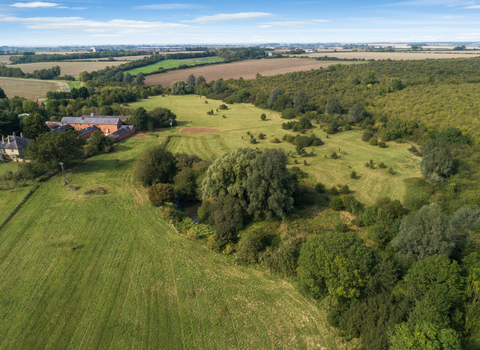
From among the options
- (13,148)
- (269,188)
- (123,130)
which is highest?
(13,148)

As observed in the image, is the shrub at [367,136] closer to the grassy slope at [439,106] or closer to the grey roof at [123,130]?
the grassy slope at [439,106]

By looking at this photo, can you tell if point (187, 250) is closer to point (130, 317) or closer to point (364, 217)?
point (130, 317)

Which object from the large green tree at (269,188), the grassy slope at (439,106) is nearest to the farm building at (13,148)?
the large green tree at (269,188)

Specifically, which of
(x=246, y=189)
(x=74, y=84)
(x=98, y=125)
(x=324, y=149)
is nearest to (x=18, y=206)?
(x=246, y=189)

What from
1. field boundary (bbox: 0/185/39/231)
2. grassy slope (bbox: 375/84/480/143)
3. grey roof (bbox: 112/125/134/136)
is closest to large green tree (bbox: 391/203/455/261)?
field boundary (bbox: 0/185/39/231)

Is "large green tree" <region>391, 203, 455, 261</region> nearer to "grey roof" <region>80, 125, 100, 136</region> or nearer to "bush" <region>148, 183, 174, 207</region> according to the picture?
"bush" <region>148, 183, 174, 207</region>

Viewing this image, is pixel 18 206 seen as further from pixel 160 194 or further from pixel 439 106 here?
pixel 439 106
